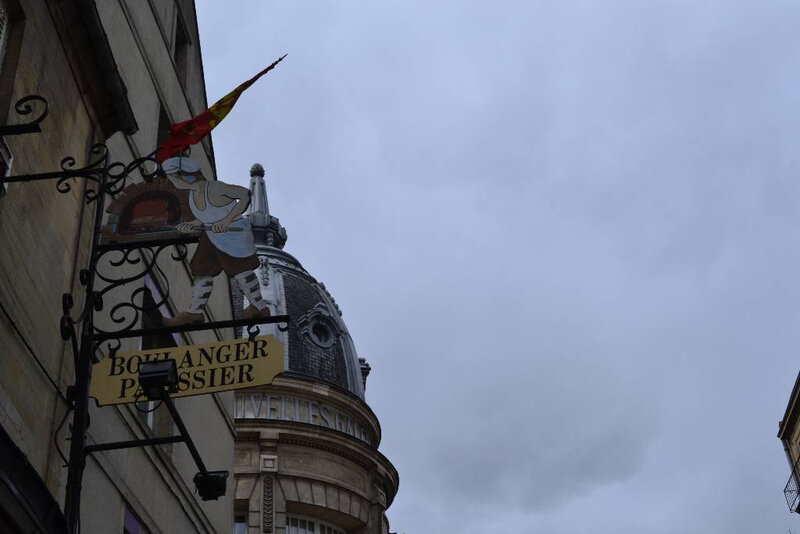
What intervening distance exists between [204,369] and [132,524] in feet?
14.6

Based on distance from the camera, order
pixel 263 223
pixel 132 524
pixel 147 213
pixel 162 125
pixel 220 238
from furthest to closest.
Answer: pixel 263 223
pixel 162 125
pixel 132 524
pixel 147 213
pixel 220 238

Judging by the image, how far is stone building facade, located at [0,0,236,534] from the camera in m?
10.4

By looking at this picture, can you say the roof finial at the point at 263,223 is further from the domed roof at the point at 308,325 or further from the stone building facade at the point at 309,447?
the stone building facade at the point at 309,447

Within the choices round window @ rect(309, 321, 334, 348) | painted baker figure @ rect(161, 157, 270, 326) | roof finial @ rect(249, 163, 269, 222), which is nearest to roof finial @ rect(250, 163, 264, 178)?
roof finial @ rect(249, 163, 269, 222)

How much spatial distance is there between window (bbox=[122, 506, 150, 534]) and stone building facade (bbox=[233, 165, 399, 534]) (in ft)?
63.8

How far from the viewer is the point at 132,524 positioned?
14.2 meters

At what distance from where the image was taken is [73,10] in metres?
12.3

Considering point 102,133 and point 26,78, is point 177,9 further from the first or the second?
point 26,78

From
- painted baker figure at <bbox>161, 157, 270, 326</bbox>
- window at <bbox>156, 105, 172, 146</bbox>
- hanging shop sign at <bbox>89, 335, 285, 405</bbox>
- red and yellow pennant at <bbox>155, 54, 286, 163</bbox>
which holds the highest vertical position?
window at <bbox>156, 105, 172, 146</bbox>

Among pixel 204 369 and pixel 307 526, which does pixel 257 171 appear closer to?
pixel 307 526

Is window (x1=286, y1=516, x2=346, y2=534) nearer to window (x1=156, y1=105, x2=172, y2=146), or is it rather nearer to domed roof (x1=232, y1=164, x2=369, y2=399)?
domed roof (x1=232, y1=164, x2=369, y2=399)

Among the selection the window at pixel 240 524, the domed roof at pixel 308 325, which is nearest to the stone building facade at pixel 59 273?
the window at pixel 240 524

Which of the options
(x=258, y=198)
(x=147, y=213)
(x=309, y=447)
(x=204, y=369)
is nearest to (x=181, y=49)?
(x=147, y=213)

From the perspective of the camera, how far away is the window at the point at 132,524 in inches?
551
